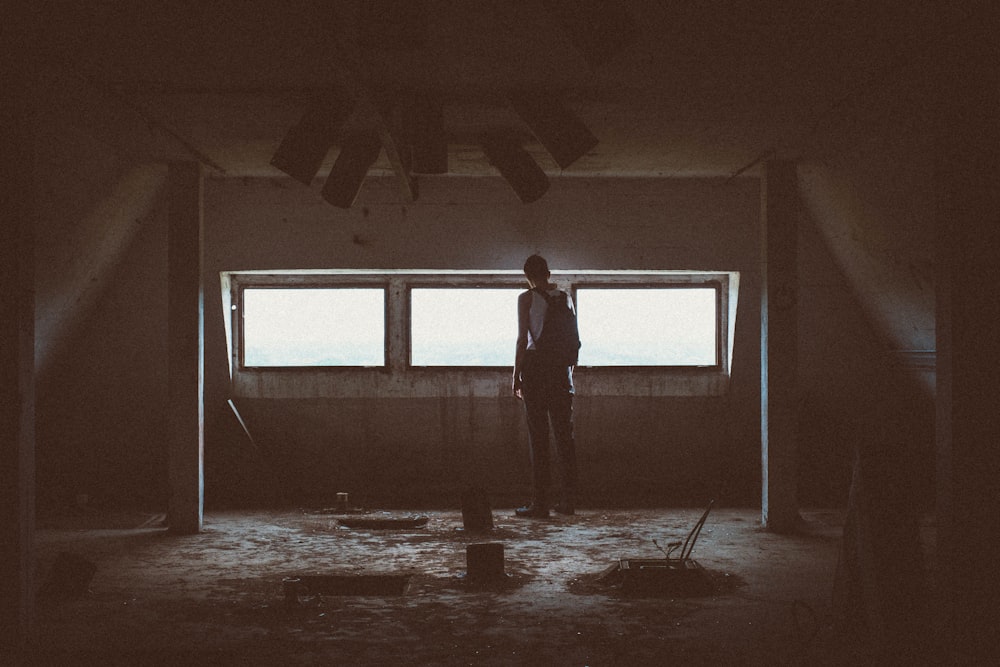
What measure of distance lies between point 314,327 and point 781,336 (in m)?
3.60

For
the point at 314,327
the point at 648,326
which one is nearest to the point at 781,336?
the point at 648,326

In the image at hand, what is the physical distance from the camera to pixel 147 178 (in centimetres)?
608

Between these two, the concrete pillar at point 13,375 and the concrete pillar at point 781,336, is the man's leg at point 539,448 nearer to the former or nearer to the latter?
the concrete pillar at point 781,336

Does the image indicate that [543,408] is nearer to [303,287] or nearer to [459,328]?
[459,328]

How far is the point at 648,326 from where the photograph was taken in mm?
7262

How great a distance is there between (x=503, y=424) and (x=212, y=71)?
4.00 metres

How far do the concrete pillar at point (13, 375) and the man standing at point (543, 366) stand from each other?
3611 mm

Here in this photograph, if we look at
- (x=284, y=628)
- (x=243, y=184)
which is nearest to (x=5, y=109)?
(x=284, y=628)

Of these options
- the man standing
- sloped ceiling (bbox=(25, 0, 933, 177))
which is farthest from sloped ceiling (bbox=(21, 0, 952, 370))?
the man standing

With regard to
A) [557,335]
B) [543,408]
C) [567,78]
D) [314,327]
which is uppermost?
[567,78]

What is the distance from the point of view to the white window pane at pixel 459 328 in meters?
7.23

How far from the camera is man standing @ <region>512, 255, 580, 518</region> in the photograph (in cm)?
591

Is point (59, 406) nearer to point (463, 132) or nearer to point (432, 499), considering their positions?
point (432, 499)

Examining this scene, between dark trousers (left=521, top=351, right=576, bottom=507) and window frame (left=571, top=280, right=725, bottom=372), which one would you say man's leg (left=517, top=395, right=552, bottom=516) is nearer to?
dark trousers (left=521, top=351, right=576, bottom=507)
